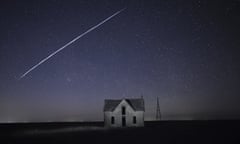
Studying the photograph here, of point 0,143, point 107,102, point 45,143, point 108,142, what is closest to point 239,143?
point 108,142

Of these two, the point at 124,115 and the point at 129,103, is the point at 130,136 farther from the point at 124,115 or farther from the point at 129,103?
the point at 129,103

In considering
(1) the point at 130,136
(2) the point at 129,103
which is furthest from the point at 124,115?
(1) the point at 130,136

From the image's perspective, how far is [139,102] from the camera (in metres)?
46.5

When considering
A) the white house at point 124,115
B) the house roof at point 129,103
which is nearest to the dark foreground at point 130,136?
the white house at point 124,115

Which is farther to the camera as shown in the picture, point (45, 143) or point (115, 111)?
point (115, 111)

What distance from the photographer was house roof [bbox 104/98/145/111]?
45.0m

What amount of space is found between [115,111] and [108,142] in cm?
2148

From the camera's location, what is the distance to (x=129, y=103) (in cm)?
4566

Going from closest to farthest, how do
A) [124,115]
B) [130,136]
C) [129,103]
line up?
[130,136]
[124,115]
[129,103]

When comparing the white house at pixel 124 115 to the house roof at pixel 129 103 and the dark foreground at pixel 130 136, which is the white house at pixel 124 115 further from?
the dark foreground at pixel 130 136

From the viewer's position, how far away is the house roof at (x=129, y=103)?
4500 centimetres

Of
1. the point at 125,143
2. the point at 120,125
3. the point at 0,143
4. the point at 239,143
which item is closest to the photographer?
the point at 239,143

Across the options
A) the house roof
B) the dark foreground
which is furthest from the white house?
the dark foreground

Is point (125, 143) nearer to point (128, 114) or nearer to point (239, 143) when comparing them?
point (239, 143)
